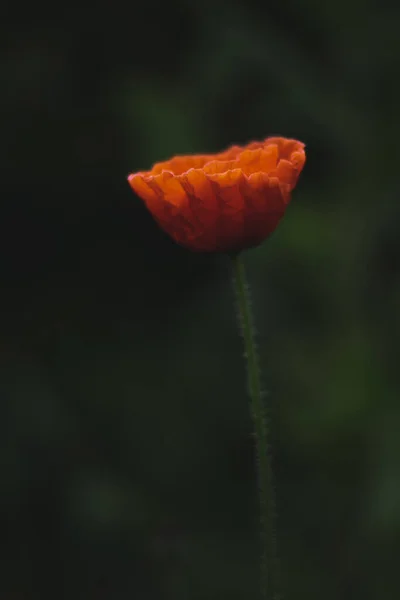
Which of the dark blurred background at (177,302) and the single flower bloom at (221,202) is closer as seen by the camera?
the single flower bloom at (221,202)

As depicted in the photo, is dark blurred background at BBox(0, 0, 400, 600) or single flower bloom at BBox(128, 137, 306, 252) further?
dark blurred background at BBox(0, 0, 400, 600)

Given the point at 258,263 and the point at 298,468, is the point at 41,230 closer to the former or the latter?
the point at 258,263

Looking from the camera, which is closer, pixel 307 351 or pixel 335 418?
pixel 335 418

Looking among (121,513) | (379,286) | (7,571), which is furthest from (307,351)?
(7,571)

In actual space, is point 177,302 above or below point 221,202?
below

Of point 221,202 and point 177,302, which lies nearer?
point 221,202
